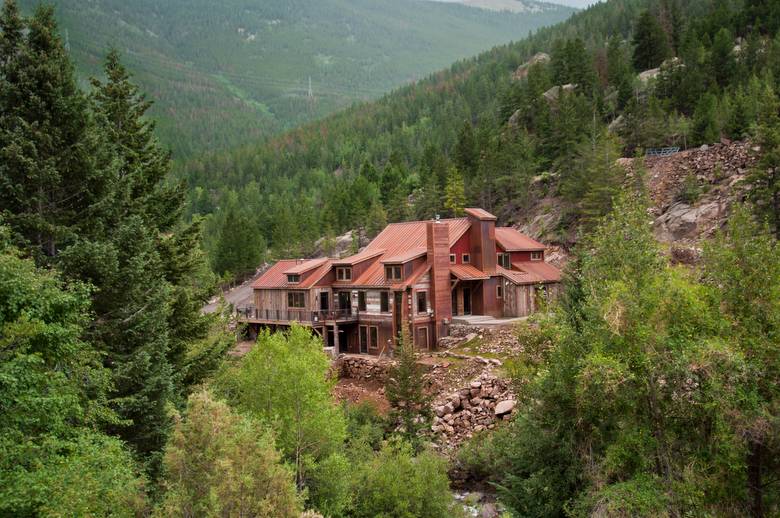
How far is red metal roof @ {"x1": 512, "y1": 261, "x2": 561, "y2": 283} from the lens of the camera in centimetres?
4628

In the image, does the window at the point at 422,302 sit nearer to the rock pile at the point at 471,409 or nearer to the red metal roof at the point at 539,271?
the red metal roof at the point at 539,271

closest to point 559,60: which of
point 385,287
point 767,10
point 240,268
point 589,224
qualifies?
point 767,10

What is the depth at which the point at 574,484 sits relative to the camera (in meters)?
22.2

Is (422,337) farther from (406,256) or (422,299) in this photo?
A: (406,256)

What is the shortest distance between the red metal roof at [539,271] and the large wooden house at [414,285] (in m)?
0.07

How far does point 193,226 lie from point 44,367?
10843 millimetres

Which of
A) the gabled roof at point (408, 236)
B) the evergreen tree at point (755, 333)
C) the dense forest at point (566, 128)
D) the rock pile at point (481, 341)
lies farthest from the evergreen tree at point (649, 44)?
the evergreen tree at point (755, 333)

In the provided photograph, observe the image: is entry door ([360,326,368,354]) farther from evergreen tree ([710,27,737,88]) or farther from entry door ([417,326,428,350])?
evergreen tree ([710,27,737,88])

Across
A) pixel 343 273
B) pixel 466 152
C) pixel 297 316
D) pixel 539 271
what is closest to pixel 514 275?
pixel 539 271

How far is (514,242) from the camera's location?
49.9 metres

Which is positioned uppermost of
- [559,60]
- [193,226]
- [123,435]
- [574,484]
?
[559,60]

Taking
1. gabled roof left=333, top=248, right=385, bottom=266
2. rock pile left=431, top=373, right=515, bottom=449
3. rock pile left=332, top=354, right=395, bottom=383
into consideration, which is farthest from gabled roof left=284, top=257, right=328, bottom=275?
rock pile left=431, top=373, right=515, bottom=449

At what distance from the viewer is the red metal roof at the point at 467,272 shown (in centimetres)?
4375

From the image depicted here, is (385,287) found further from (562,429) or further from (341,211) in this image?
(341,211)
